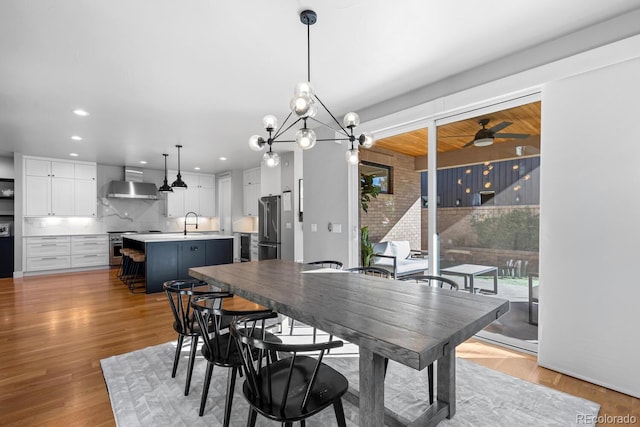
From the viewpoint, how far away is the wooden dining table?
129 centimetres

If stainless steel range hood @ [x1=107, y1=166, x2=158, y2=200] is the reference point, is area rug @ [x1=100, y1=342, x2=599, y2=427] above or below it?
below

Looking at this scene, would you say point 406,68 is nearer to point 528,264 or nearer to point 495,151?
point 495,151

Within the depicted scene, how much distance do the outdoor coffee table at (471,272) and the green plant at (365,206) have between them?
1.01 metres

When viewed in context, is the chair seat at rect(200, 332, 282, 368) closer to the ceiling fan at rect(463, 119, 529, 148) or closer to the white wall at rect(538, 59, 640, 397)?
the white wall at rect(538, 59, 640, 397)

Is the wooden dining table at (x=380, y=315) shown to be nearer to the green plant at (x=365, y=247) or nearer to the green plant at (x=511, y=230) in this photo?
the green plant at (x=511, y=230)

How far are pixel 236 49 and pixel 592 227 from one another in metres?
3.06

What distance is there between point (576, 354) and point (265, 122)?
298 cm

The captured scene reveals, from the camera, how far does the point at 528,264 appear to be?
281 cm

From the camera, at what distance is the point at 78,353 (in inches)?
114

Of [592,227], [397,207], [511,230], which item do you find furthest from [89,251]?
[592,227]

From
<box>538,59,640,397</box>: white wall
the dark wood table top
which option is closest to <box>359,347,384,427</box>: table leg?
the dark wood table top

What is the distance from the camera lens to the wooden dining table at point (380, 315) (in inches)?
50.7

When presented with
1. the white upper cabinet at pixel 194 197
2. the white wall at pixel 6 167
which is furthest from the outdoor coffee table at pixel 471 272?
the white wall at pixel 6 167

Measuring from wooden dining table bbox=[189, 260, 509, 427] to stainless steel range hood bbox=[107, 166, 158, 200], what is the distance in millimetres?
6247
